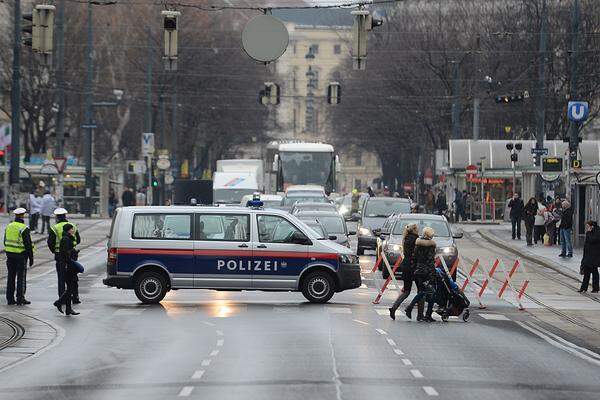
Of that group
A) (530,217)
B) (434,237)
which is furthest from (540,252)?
(434,237)

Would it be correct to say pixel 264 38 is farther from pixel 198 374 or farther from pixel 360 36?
pixel 198 374

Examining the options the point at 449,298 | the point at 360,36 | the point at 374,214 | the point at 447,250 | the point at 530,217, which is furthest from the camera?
the point at 530,217

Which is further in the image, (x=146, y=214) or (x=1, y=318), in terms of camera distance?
(x=146, y=214)

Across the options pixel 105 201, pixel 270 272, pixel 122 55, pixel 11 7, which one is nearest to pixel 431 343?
pixel 270 272

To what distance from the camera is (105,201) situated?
2960 inches

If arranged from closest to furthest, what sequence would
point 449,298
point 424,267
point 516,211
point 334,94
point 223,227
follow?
point 424,267 → point 449,298 → point 223,227 → point 334,94 → point 516,211

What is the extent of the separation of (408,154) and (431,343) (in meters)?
86.8

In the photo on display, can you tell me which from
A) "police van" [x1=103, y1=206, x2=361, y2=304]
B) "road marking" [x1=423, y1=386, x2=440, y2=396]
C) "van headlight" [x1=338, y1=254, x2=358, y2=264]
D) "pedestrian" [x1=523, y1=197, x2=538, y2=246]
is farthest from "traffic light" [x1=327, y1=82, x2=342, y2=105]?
"road marking" [x1=423, y1=386, x2=440, y2=396]

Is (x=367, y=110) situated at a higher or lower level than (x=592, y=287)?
higher

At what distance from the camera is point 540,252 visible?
47281 millimetres

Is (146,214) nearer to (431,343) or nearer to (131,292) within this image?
(131,292)

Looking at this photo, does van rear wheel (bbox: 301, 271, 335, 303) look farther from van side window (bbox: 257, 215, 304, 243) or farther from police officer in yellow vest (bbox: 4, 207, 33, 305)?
police officer in yellow vest (bbox: 4, 207, 33, 305)

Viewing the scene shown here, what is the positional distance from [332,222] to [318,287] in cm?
1473

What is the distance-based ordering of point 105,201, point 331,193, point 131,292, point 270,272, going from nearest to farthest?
point 270,272 < point 131,292 < point 331,193 < point 105,201
